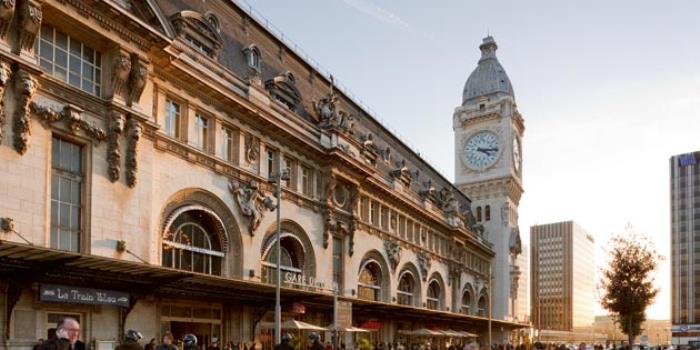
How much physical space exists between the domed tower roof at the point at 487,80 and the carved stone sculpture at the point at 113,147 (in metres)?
74.5

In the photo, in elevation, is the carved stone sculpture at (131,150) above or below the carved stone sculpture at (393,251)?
above

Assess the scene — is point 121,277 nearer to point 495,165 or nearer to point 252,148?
point 252,148

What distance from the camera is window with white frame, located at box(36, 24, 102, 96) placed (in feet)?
77.0

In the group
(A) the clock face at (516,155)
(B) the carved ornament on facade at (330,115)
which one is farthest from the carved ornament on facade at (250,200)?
(A) the clock face at (516,155)

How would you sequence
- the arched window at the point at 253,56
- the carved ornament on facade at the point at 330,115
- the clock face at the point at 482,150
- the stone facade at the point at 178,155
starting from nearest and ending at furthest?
the stone facade at the point at 178,155 < the arched window at the point at 253,56 < the carved ornament on facade at the point at 330,115 < the clock face at the point at 482,150

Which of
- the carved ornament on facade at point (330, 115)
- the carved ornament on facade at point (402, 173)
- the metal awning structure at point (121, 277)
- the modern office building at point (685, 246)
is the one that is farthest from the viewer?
the modern office building at point (685, 246)

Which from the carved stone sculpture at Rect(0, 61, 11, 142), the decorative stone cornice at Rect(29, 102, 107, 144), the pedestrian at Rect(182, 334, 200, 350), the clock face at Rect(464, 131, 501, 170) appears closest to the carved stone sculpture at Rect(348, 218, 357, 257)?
the decorative stone cornice at Rect(29, 102, 107, 144)

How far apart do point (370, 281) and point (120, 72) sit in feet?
93.3

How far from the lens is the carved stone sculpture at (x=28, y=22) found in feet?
72.0

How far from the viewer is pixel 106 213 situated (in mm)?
24953

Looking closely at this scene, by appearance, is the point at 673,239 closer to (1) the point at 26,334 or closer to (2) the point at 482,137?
(2) the point at 482,137

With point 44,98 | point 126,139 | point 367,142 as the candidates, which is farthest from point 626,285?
point 44,98

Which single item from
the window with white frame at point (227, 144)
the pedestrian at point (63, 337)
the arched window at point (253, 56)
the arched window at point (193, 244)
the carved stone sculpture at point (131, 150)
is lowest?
the pedestrian at point (63, 337)

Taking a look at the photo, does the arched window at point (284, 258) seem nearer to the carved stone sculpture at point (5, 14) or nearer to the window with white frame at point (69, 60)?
the window with white frame at point (69, 60)
